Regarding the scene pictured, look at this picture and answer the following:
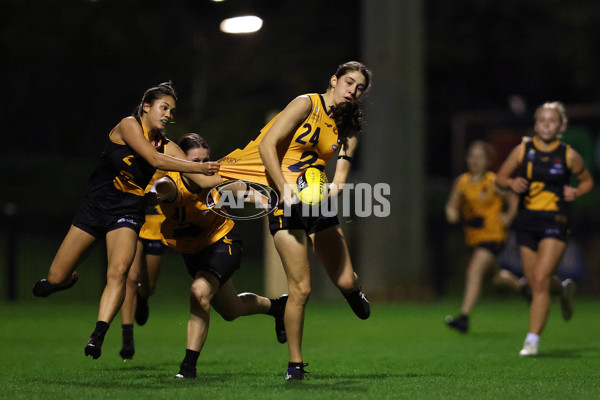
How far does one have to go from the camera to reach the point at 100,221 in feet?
27.2

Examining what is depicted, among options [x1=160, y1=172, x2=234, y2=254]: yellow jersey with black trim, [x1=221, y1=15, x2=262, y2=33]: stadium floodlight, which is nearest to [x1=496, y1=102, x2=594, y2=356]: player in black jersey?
[x1=160, y1=172, x2=234, y2=254]: yellow jersey with black trim

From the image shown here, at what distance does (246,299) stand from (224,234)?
0.71 metres

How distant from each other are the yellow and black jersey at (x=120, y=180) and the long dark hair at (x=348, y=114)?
57.3 inches

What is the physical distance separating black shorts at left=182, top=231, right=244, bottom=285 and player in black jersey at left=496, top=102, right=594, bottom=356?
3148mm

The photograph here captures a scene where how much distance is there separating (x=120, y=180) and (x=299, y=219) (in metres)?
1.56

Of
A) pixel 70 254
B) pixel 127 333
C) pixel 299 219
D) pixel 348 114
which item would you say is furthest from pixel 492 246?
pixel 70 254

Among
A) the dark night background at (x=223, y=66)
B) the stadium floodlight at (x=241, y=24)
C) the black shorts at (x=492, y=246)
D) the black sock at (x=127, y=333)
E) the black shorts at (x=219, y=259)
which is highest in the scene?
the stadium floodlight at (x=241, y=24)

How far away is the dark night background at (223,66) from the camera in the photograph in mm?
26641

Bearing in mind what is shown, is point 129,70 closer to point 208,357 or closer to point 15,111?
point 15,111

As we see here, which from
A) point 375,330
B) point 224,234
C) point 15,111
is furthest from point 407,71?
point 15,111

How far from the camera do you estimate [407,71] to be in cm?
1920

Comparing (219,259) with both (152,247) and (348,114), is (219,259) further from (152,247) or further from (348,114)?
(152,247)

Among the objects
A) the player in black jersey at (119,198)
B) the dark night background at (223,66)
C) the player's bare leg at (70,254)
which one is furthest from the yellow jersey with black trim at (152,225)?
the dark night background at (223,66)

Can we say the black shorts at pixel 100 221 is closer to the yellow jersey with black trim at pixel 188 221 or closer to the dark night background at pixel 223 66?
the yellow jersey with black trim at pixel 188 221
